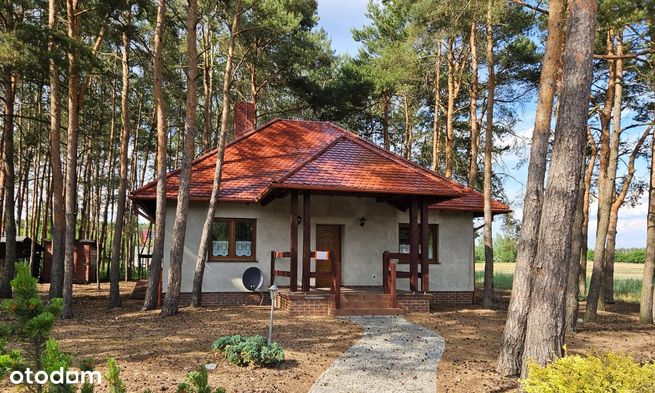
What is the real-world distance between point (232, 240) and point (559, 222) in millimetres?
9202

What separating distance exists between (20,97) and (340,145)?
15.6 metres

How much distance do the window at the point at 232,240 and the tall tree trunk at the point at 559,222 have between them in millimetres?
8774

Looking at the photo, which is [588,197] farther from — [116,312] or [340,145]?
[116,312]

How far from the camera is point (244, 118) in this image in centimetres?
1800

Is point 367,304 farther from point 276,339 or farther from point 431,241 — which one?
point 431,241

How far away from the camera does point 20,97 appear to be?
20562 millimetres

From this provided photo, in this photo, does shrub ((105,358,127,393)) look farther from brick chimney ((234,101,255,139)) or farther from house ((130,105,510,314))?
brick chimney ((234,101,255,139))

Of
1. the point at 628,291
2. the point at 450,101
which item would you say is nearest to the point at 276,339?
the point at 450,101

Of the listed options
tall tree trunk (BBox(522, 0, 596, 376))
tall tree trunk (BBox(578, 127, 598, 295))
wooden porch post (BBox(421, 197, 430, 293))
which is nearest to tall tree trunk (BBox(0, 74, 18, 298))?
wooden porch post (BBox(421, 197, 430, 293))

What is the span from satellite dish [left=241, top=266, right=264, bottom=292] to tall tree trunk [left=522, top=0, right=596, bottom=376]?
829cm

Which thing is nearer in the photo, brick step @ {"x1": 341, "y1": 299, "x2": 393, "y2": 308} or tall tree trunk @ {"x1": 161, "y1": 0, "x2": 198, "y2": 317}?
tall tree trunk @ {"x1": 161, "y1": 0, "x2": 198, "y2": 317}

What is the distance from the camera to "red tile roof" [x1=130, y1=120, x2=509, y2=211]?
11.3 meters

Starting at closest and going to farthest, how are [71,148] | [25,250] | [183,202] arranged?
[71,148], [183,202], [25,250]

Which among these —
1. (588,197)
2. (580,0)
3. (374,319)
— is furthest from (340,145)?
(588,197)
